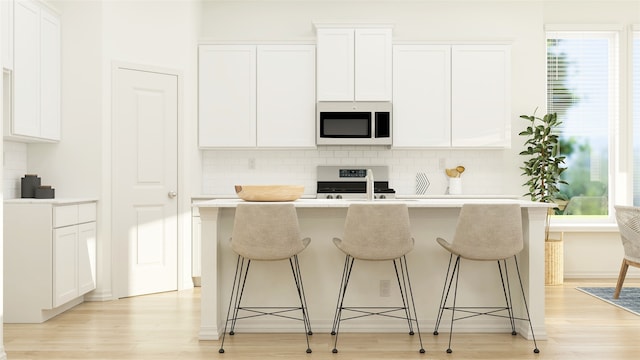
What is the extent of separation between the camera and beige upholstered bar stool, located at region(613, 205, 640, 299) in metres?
4.73

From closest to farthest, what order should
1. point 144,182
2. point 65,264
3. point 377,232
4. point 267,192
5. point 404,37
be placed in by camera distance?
point 377,232 < point 267,192 < point 65,264 < point 144,182 < point 404,37

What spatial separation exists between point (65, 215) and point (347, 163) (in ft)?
10.1

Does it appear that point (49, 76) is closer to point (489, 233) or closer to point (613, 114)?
point (489, 233)

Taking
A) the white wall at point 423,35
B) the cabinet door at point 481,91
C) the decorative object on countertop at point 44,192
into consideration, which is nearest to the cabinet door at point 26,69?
the decorative object on countertop at point 44,192

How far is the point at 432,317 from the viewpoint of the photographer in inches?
150

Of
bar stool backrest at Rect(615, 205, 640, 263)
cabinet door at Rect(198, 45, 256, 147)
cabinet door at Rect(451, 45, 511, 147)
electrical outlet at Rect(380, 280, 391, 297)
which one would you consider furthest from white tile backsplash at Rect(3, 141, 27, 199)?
bar stool backrest at Rect(615, 205, 640, 263)

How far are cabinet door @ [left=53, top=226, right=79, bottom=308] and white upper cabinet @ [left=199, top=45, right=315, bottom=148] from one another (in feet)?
6.30

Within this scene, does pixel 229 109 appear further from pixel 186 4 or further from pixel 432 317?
pixel 432 317

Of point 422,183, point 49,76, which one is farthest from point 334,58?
point 49,76

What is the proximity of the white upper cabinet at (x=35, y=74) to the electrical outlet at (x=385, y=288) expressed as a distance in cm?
306

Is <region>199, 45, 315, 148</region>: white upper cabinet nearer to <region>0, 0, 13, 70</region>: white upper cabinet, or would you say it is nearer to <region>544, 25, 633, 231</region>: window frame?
<region>0, 0, 13, 70</region>: white upper cabinet

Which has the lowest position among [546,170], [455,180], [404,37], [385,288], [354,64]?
[385,288]

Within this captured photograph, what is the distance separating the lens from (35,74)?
447cm

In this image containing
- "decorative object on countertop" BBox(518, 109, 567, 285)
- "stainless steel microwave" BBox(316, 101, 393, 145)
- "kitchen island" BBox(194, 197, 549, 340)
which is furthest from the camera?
"stainless steel microwave" BBox(316, 101, 393, 145)
